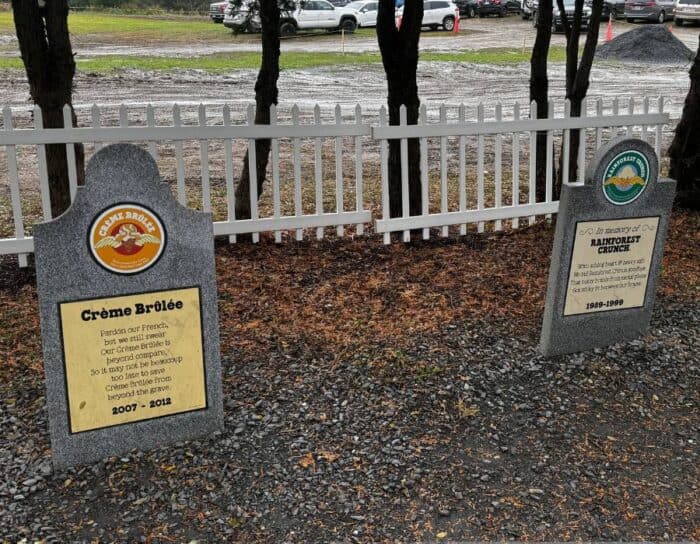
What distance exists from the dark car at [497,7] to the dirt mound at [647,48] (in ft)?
50.8

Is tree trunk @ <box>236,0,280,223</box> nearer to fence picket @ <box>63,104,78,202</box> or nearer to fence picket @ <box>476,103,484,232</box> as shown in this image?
fence picket @ <box>63,104,78,202</box>

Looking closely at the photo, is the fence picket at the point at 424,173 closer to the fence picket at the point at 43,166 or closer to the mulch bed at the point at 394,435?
the mulch bed at the point at 394,435

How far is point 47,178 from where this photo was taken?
611cm

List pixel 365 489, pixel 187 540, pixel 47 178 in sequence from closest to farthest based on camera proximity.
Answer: pixel 187 540 < pixel 365 489 < pixel 47 178

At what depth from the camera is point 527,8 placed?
45.4 meters

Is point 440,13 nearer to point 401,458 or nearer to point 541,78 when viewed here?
point 541,78

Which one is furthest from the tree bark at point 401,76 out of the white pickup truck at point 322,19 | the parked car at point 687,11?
the parked car at point 687,11

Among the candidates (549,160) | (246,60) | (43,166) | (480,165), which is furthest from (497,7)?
(43,166)

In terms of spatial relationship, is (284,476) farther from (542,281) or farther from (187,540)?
(542,281)

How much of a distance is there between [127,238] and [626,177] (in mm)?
2929

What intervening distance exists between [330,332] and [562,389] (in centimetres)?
148

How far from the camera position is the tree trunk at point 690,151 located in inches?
320

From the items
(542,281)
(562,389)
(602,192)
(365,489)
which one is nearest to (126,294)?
(365,489)

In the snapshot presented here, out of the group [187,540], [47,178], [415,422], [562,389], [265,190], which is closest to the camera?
[187,540]
